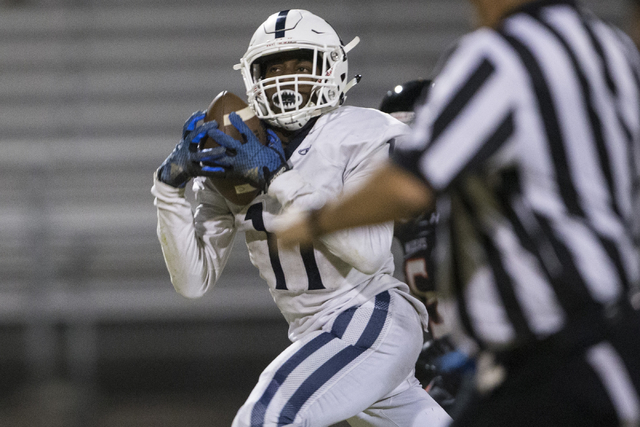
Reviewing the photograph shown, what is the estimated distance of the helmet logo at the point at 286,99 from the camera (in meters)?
1.86

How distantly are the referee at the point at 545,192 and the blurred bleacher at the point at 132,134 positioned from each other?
127 inches

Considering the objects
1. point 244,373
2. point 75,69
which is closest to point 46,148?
point 75,69

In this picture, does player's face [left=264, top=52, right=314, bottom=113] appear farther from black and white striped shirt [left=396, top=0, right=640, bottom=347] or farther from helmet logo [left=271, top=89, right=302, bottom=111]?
black and white striped shirt [left=396, top=0, right=640, bottom=347]

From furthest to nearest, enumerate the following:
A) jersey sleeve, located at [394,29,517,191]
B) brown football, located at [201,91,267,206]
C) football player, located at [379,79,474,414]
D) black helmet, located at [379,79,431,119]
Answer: black helmet, located at [379,79,431,119] < football player, located at [379,79,474,414] < brown football, located at [201,91,267,206] < jersey sleeve, located at [394,29,517,191]

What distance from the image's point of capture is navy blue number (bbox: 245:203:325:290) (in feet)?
5.93

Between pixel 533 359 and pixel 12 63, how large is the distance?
5.20 metres

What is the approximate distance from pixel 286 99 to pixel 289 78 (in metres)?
0.06

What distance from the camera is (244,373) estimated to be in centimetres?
413

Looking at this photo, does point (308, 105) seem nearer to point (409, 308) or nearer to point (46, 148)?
point (409, 308)

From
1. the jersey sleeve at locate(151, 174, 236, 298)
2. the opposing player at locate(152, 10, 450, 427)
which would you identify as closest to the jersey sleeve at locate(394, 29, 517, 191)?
the opposing player at locate(152, 10, 450, 427)

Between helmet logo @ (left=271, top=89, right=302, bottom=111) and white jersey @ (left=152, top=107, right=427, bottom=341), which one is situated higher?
helmet logo @ (left=271, top=89, right=302, bottom=111)

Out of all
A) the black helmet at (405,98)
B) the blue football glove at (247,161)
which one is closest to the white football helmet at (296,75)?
the blue football glove at (247,161)

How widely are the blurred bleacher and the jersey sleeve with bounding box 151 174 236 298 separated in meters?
2.24

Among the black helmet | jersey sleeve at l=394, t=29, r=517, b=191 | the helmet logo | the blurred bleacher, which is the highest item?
jersey sleeve at l=394, t=29, r=517, b=191
